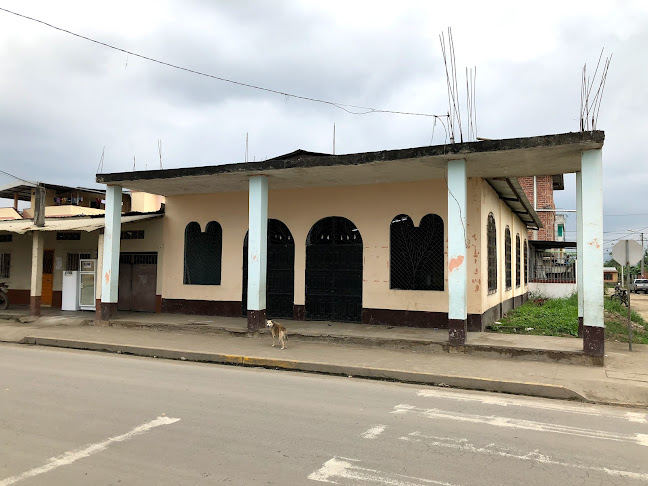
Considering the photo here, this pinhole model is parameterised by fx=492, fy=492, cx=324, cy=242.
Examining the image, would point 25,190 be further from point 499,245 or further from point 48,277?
point 499,245

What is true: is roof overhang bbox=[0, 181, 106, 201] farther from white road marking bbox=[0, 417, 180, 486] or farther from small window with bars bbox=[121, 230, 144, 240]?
white road marking bbox=[0, 417, 180, 486]

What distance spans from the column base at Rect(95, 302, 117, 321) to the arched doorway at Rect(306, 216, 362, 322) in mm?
5807

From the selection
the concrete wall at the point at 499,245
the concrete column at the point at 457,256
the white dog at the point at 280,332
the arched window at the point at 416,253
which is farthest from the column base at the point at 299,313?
the concrete column at the point at 457,256

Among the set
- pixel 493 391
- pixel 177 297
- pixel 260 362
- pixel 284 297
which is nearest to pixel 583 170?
pixel 493 391

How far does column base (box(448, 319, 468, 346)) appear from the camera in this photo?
34.2 ft

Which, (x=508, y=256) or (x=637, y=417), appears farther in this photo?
(x=508, y=256)

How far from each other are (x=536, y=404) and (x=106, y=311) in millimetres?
11962

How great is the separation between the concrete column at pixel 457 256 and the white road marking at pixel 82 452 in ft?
21.5

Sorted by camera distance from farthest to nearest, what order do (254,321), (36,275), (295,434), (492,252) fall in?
(36,275)
(492,252)
(254,321)
(295,434)

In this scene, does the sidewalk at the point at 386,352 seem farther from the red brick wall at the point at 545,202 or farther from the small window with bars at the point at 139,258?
the red brick wall at the point at 545,202

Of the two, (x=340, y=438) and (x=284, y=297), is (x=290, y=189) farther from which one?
(x=340, y=438)

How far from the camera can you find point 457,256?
10.6 meters

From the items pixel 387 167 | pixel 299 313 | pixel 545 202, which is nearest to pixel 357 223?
pixel 387 167

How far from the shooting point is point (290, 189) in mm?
14953
